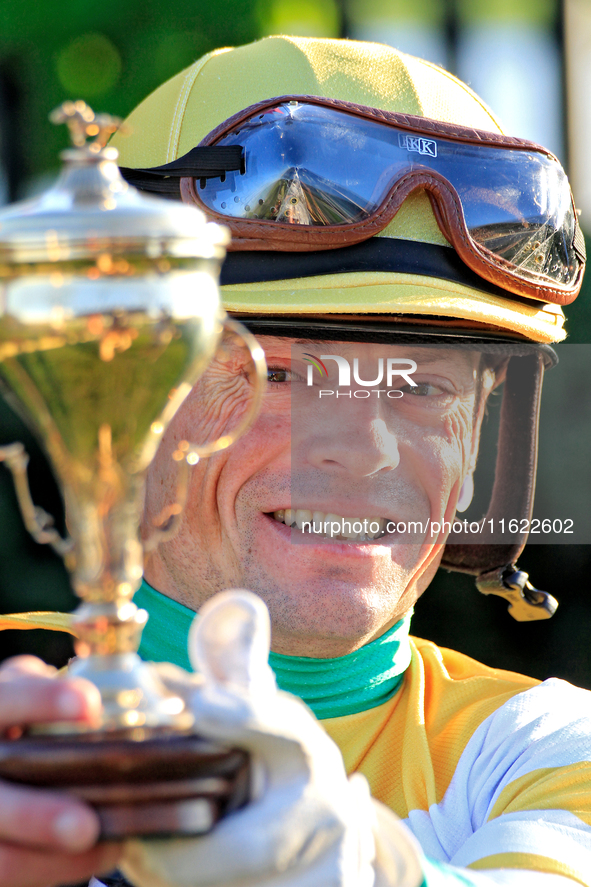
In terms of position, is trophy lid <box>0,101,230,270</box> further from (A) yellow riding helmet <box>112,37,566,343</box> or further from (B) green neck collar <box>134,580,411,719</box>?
(B) green neck collar <box>134,580,411,719</box>

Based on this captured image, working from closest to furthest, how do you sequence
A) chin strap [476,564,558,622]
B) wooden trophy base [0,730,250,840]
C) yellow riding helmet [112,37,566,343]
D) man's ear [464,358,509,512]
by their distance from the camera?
wooden trophy base [0,730,250,840] < yellow riding helmet [112,37,566,343] < man's ear [464,358,509,512] < chin strap [476,564,558,622]

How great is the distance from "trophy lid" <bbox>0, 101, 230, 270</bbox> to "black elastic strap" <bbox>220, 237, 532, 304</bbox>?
1.00 metres

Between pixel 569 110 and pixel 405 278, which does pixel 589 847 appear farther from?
pixel 569 110

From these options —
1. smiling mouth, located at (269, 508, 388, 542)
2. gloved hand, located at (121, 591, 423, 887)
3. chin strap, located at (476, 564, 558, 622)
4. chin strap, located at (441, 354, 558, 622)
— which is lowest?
chin strap, located at (476, 564, 558, 622)

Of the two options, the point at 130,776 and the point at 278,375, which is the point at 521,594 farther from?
the point at 130,776

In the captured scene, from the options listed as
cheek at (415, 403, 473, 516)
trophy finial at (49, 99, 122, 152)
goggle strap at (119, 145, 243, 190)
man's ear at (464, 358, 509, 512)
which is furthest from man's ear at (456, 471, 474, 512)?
trophy finial at (49, 99, 122, 152)

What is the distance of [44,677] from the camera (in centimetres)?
98

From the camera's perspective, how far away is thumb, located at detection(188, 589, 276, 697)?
1.00m

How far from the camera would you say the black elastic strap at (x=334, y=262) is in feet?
6.49

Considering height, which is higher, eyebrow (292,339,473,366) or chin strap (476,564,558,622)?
eyebrow (292,339,473,366)

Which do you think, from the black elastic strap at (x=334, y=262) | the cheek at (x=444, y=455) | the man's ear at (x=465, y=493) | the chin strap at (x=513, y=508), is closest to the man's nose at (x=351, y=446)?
the cheek at (x=444, y=455)

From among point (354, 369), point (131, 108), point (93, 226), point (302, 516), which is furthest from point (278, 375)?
point (131, 108)

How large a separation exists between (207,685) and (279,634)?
40.3 inches

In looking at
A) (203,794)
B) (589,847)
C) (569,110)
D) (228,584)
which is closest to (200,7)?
(569,110)
